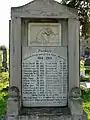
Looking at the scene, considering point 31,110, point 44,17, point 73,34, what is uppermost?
point 44,17

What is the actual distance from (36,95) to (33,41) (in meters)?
1.00

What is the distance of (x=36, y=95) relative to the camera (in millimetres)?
5023

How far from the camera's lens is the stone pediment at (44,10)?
190 inches

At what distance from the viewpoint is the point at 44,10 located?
487cm

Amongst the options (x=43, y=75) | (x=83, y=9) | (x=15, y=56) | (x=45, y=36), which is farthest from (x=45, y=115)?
(x=83, y=9)

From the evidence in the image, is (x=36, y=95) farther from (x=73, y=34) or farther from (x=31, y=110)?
(x=73, y=34)

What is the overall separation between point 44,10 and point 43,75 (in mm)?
1181

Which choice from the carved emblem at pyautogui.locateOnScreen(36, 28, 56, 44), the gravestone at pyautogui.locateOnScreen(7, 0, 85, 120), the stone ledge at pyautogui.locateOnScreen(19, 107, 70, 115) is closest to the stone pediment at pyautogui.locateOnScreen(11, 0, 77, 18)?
the gravestone at pyautogui.locateOnScreen(7, 0, 85, 120)

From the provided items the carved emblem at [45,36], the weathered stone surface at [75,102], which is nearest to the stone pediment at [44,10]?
Result: the carved emblem at [45,36]

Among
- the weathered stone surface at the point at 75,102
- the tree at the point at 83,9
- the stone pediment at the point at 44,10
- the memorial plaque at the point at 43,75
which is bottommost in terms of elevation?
the weathered stone surface at the point at 75,102

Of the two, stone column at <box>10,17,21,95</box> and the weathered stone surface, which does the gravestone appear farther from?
the weathered stone surface

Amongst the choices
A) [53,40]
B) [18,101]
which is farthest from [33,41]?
[18,101]

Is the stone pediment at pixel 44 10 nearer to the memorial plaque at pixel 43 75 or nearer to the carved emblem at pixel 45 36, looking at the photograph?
the carved emblem at pixel 45 36

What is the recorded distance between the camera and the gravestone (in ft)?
16.0
